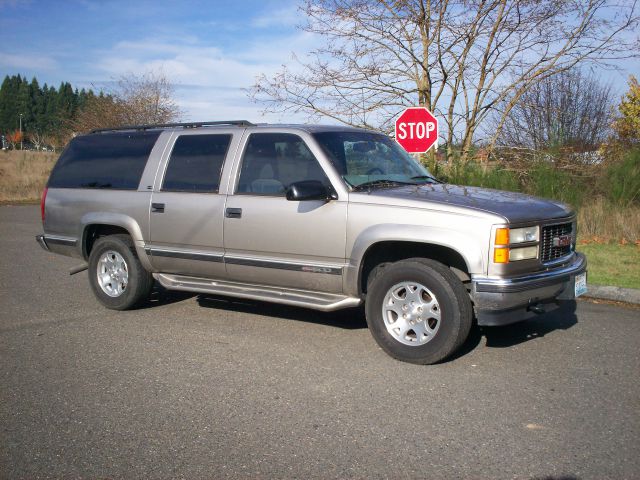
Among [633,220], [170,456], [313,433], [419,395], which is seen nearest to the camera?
[170,456]

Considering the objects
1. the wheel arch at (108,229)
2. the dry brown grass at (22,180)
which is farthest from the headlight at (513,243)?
the dry brown grass at (22,180)

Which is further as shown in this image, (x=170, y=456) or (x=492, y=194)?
(x=492, y=194)

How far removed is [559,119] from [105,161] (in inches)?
509

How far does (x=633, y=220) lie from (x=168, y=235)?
837cm

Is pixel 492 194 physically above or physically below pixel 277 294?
above

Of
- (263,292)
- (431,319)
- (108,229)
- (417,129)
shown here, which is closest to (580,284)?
(431,319)

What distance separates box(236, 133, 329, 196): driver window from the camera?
20.0 feet

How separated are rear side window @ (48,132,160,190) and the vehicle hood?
110 inches

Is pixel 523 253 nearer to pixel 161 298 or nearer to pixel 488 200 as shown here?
pixel 488 200

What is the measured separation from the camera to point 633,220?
11.5 m

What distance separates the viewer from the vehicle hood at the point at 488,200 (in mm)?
5191

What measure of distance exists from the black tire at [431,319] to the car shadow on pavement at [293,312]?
3.41 ft

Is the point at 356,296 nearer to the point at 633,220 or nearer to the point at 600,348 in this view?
the point at 600,348

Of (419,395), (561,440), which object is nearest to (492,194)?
(419,395)
